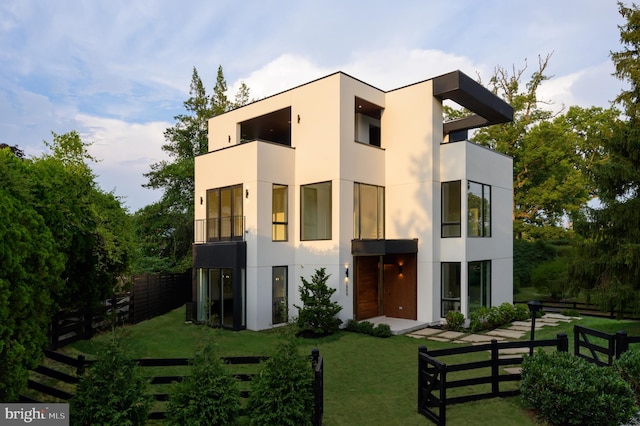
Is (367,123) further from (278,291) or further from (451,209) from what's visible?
(278,291)

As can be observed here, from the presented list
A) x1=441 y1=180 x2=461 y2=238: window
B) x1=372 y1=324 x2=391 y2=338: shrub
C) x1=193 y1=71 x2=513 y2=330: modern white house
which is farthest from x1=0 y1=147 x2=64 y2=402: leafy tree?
x1=441 y1=180 x2=461 y2=238: window

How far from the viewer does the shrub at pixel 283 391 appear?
5.67m

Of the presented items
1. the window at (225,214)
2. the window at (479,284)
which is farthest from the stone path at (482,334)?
the window at (225,214)

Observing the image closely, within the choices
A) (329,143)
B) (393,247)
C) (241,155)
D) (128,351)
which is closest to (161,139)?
(241,155)

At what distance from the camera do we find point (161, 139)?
30312 mm

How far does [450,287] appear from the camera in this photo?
583 inches

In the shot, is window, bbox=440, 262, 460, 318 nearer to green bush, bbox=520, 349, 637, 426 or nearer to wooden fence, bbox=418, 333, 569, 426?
wooden fence, bbox=418, 333, 569, 426

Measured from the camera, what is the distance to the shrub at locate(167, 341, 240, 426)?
17.4 feet

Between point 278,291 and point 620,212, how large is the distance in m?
10.9

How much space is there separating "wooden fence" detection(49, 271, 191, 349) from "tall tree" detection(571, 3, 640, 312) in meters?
12.9

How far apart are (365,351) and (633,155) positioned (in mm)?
9628

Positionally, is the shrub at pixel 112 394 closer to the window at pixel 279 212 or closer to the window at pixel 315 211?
the window at pixel 279 212

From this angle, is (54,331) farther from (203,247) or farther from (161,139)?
(161,139)

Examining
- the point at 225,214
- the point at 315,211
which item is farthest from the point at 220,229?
the point at 315,211
